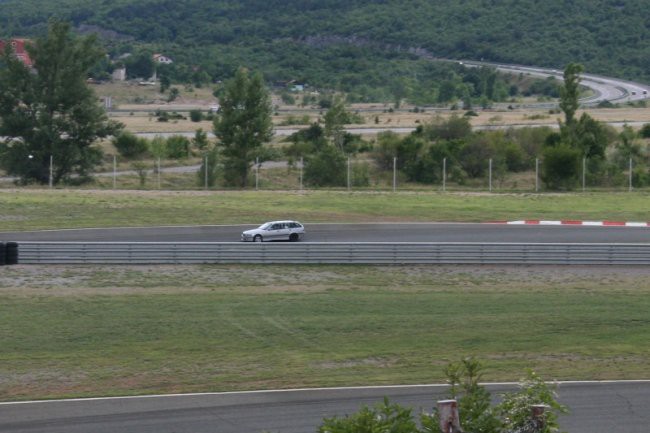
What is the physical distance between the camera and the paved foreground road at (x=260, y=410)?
55.3 ft

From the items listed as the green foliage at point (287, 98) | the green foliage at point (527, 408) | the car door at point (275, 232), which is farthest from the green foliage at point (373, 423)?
the green foliage at point (287, 98)

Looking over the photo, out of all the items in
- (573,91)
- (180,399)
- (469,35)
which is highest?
(469,35)

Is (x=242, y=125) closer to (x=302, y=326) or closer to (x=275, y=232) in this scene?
(x=275, y=232)

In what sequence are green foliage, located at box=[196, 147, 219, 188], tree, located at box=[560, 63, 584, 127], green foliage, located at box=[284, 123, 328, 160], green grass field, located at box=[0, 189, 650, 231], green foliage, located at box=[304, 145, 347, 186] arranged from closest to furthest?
green grass field, located at box=[0, 189, 650, 231] → green foliage, located at box=[196, 147, 219, 188] → green foliage, located at box=[304, 145, 347, 186] → tree, located at box=[560, 63, 584, 127] → green foliage, located at box=[284, 123, 328, 160]

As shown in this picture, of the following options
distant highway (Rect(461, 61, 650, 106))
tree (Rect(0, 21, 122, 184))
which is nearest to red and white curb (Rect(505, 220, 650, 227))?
tree (Rect(0, 21, 122, 184))

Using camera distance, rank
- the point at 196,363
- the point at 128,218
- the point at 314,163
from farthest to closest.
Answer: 1. the point at 314,163
2. the point at 128,218
3. the point at 196,363

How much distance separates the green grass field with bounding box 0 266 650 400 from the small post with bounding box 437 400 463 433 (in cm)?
1110

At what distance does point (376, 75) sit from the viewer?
158500 millimetres

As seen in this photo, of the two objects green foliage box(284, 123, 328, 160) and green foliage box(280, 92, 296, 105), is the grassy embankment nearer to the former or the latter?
green foliage box(284, 123, 328, 160)

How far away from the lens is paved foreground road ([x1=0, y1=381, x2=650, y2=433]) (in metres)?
16.9

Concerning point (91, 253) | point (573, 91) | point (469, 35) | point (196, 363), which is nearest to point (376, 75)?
point (469, 35)

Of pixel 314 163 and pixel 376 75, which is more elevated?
pixel 376 75

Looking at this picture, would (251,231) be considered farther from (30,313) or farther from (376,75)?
(376,75)

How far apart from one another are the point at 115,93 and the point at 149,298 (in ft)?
392
